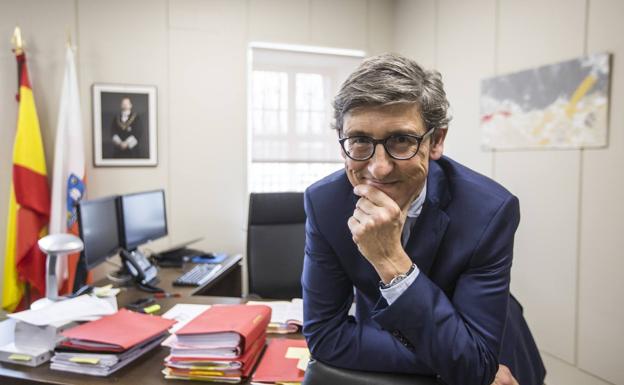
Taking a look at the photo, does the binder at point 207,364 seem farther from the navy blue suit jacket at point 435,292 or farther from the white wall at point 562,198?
the white wall at point 562,198

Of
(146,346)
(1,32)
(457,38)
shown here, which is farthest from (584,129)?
(1,32)

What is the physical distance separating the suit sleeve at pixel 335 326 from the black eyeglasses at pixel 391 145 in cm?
23

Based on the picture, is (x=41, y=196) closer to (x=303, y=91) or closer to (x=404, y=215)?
(x=303, y=91)

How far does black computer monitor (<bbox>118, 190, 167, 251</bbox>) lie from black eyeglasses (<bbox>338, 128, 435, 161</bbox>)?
175cm

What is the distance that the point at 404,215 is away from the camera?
0.99 m

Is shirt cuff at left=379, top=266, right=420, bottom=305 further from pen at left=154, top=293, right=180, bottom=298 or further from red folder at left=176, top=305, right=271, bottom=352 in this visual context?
pen at left=154, top=293, right=180, bottom=298

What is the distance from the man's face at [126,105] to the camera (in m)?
3.30

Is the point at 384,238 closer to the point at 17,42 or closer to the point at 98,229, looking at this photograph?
the point at 98,229

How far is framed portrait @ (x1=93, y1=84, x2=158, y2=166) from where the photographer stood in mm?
3271

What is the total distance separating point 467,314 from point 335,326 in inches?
12.6

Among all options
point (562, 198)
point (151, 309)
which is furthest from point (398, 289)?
point (562, 198)

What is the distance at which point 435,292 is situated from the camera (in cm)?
88

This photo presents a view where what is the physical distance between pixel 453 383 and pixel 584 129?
6.29 ft

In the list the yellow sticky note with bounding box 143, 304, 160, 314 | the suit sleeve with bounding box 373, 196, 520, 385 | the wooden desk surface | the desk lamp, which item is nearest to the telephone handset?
the yellow sticky note with bounding box 143, 304, 160, 314
